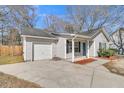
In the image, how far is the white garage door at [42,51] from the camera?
45.7ft

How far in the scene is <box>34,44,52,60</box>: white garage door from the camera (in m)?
13.9

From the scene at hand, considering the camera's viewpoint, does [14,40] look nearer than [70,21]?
Yes

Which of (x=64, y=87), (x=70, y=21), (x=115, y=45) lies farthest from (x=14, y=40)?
(x=64, y=87)

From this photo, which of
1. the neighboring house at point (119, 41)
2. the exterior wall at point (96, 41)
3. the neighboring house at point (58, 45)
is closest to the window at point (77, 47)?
the neighboring house at point (58, 45)

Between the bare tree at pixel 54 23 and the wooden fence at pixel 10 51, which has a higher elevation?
the bare tree at pixel 54 23

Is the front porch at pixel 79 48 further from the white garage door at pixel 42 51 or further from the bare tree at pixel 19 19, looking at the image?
the bare tree at pixel 19 19

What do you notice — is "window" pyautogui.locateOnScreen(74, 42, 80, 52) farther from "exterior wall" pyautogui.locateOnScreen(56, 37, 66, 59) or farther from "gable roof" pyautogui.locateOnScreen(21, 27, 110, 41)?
"exterior wall" pyautogui.locateOnScreen(56, 37, 66, 59)

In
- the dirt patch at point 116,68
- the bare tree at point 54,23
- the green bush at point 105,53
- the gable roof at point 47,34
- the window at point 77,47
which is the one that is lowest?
the dirt patch at point 116,68

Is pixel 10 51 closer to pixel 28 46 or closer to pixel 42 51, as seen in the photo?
pixel 42 51

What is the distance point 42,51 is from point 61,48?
2.15 m

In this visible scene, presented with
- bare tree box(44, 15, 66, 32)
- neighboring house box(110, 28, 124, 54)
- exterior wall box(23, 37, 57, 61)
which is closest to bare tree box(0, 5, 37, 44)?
bare tree box(44, 15, 66, 32)

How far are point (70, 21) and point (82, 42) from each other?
592 inches
